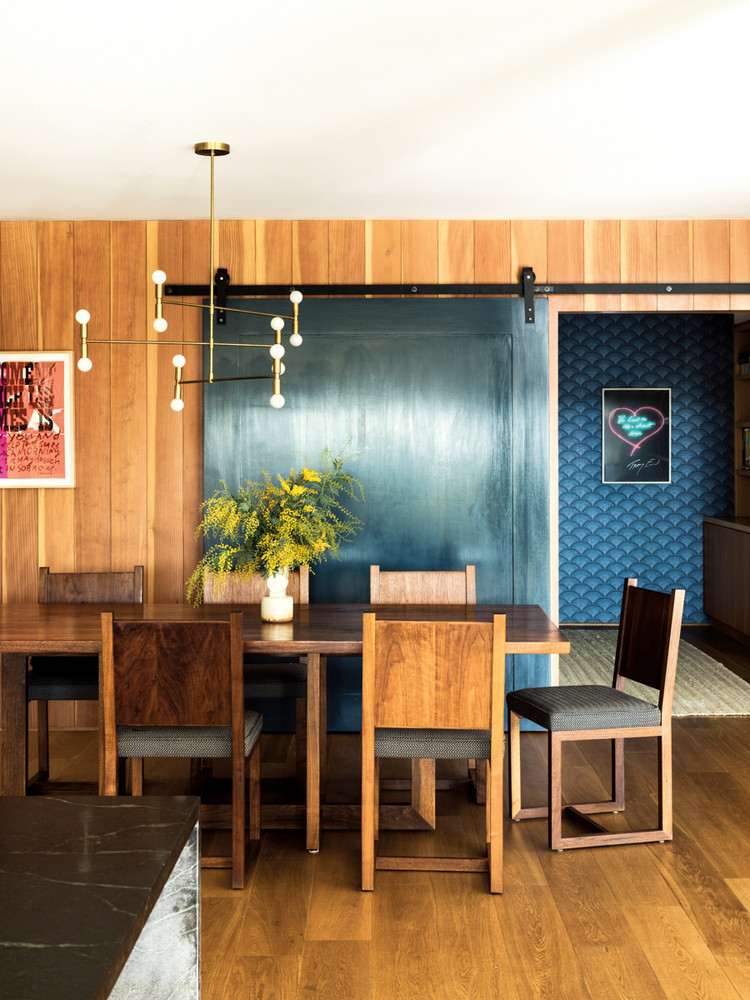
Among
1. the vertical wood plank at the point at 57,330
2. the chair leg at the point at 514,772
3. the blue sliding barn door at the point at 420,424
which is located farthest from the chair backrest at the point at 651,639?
the vertical wood plank at the point at 57,330

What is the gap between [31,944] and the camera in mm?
960

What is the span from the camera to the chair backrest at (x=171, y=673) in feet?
9.20

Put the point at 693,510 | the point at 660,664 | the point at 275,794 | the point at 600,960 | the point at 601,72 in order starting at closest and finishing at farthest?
the point at 600,960 < the point at 601,72 < the point at 660,664 < the point at 275,794 < the point at 693,510

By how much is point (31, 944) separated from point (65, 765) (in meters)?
3.40

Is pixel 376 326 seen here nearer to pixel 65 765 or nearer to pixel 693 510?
pixel 65 765

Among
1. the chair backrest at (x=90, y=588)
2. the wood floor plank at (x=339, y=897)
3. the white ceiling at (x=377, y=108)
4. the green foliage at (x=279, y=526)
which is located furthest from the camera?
the chair backrest at (x=90, y=588)

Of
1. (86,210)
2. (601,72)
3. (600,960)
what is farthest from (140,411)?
(600,960)

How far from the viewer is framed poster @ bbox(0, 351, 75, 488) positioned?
4.70 metres

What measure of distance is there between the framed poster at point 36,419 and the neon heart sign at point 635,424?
4.43 meters

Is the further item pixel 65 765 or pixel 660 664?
pixel 65 765

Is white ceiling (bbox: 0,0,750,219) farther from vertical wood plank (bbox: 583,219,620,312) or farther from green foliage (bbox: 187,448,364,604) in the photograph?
green foliage (bbox: 187,448,364,604)

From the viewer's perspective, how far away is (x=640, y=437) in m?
7.39

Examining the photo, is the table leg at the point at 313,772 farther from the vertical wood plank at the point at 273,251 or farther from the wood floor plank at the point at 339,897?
the vertical wood plank at the point at 273,251

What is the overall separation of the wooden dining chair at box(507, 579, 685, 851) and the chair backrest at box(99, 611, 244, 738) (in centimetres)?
112
